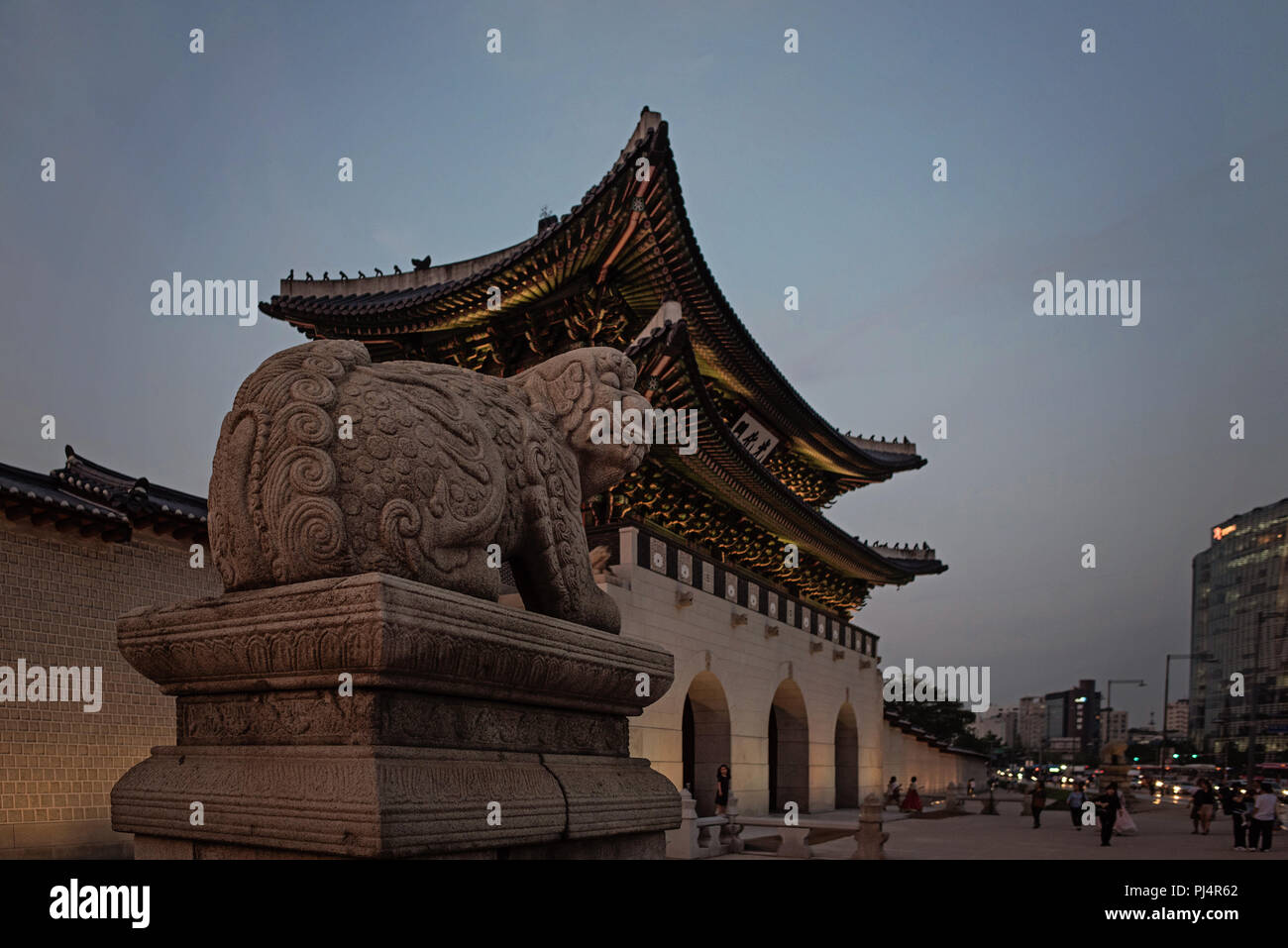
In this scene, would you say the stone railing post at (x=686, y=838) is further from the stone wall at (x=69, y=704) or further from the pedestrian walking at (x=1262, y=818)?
the pedestrian walking at (x=1262, y=818)

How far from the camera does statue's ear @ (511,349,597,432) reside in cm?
388

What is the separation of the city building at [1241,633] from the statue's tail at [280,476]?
60081 millimetres

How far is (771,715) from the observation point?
27359mm

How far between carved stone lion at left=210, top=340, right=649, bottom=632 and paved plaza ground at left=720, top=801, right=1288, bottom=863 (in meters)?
11.6

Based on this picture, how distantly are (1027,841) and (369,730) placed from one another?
20.0 metres

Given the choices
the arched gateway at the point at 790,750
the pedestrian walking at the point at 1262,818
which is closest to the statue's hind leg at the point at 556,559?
the pedestrian walking at the point at 1262,818

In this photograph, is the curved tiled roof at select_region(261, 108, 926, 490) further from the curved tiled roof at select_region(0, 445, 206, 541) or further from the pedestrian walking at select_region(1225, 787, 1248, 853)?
the pedestrian walking at select_region(1225, 787, 1248, 853)

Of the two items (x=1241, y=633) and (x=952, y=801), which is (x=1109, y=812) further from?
(x=1241, y=633)

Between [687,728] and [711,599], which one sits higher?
[711,599]

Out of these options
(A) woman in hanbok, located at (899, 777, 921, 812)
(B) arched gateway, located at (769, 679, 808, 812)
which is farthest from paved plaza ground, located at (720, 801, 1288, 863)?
(B) arched gateway, located at (769, 679, 808, 812)
